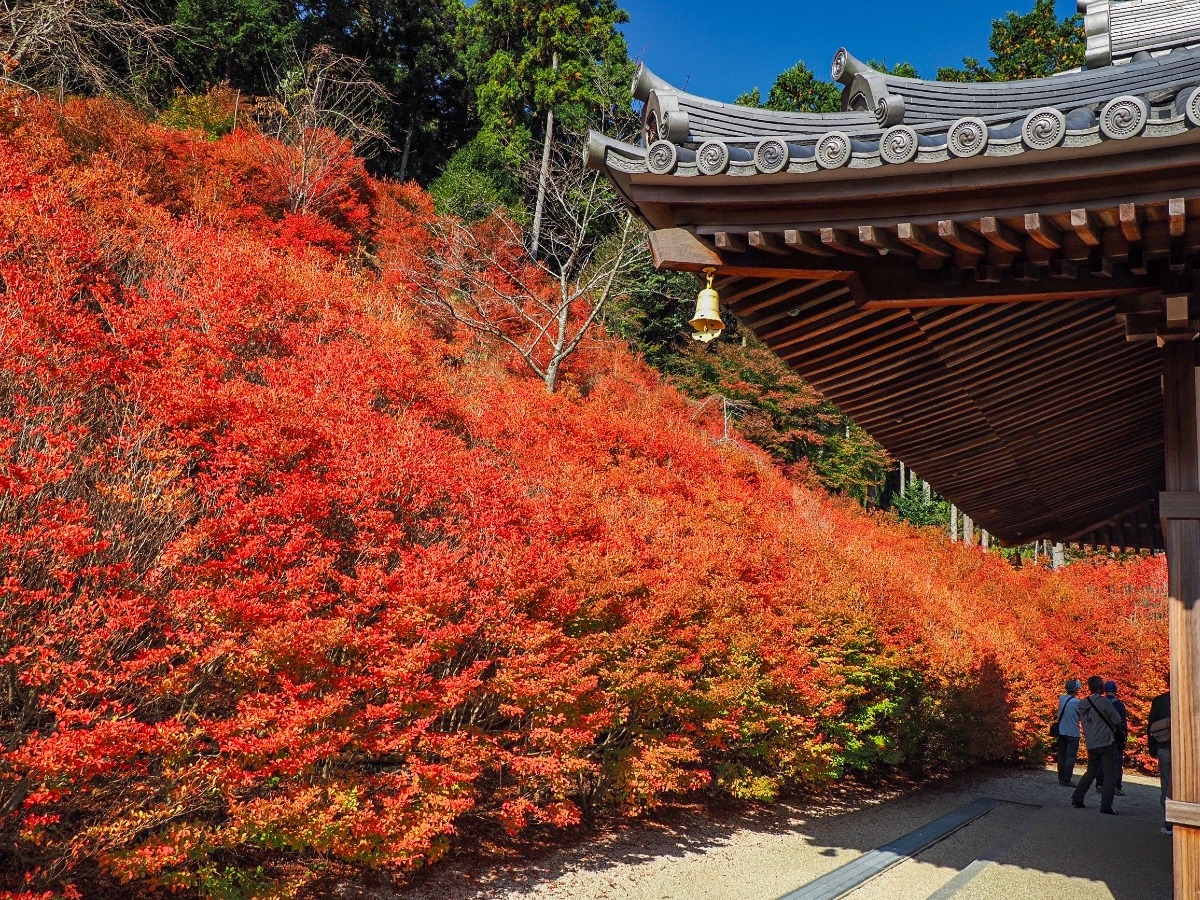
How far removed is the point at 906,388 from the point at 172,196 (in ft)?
48.3

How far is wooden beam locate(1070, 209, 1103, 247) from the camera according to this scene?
2.18 meters

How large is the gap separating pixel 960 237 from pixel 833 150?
0.43 m

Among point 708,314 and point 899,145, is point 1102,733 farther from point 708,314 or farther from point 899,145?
point 899,145

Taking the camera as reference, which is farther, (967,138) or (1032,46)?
(1032,46)

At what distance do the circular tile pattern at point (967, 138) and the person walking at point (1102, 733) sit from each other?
7105 mm

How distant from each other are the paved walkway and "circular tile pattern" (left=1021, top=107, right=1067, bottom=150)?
4.60 meters

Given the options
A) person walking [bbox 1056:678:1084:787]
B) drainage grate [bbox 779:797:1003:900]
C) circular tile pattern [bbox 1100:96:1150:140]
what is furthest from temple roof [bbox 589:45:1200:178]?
person walking [bbox 1056:678:1084:787]

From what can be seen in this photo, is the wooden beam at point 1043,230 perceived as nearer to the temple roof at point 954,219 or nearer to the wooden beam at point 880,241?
A: the temple roof at point 954,219

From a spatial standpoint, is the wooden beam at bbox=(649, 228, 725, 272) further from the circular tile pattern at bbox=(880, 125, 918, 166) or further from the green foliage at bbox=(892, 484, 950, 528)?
the green foliage at bbox=(892, 484, 950, 528)

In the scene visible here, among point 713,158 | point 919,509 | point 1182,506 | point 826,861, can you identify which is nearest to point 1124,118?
point 713,158

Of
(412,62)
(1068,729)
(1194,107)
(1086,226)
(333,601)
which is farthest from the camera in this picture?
(412,62)

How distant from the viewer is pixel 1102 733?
310 inches

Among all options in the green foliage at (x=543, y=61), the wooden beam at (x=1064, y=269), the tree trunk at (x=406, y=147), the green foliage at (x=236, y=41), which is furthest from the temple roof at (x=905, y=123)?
the tree trunk at (x=406, y=147)

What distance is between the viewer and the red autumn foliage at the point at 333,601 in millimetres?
4086
